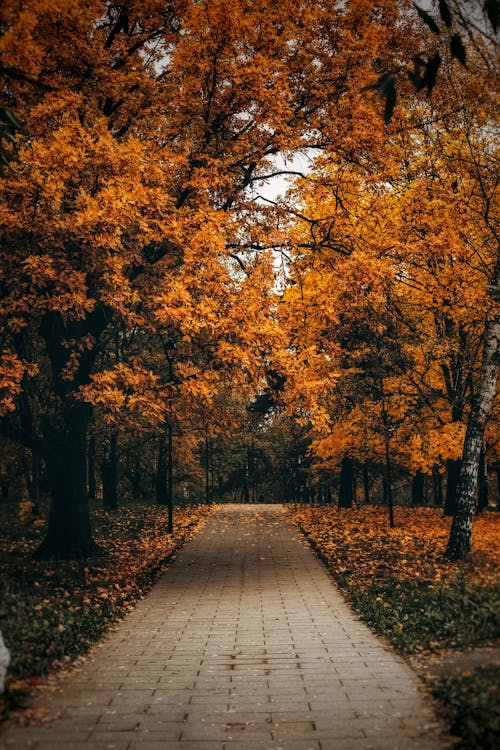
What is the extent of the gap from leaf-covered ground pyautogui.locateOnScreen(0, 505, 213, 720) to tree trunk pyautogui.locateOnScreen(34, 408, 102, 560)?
21.0 inches

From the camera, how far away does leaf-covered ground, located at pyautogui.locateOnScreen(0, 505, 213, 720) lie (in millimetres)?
6078

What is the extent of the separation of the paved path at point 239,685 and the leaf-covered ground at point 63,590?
318 millimetres

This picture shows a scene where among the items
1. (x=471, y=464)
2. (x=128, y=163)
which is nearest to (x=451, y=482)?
(x=471, y=464)

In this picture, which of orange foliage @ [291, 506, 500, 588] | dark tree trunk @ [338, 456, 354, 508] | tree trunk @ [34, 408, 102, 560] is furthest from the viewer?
dark tree trunk @ [338, 456, 354, 508]

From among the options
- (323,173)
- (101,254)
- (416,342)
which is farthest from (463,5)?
(416,342)

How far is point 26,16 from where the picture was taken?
7.71m

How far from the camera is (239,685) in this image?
542cm

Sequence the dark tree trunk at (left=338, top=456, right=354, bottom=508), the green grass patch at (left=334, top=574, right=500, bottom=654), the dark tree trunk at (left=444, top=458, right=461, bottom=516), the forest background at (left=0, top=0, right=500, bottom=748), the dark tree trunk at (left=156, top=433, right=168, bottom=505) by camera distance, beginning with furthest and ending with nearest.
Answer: the dark tree trunk at (left=156, top=433, right=168, bottom=505) → the dark tree trunk at (left=338, top=456, right=354, bottom=508) → the dark tree trunk at (left=444, top=458, right=461, bottom=516) → the forest background at (left=0, top=0, right=500, bottom=748) → the green grass patch at (left=334, top=574, right=500, bottom=654)

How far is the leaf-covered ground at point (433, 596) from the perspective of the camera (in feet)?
14.4

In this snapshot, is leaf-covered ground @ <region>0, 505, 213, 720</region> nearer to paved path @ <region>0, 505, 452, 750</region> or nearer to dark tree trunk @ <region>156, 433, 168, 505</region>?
paved path @ <region>0, 505, 452, 750</region>

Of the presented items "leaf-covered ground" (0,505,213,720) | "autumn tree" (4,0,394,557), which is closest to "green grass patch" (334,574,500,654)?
"leaf-covered ground" (0,505,213,720)

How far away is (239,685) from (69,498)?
8007 millimetres

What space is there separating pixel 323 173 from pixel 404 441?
935 cm

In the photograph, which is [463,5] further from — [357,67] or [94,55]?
[94,55]
